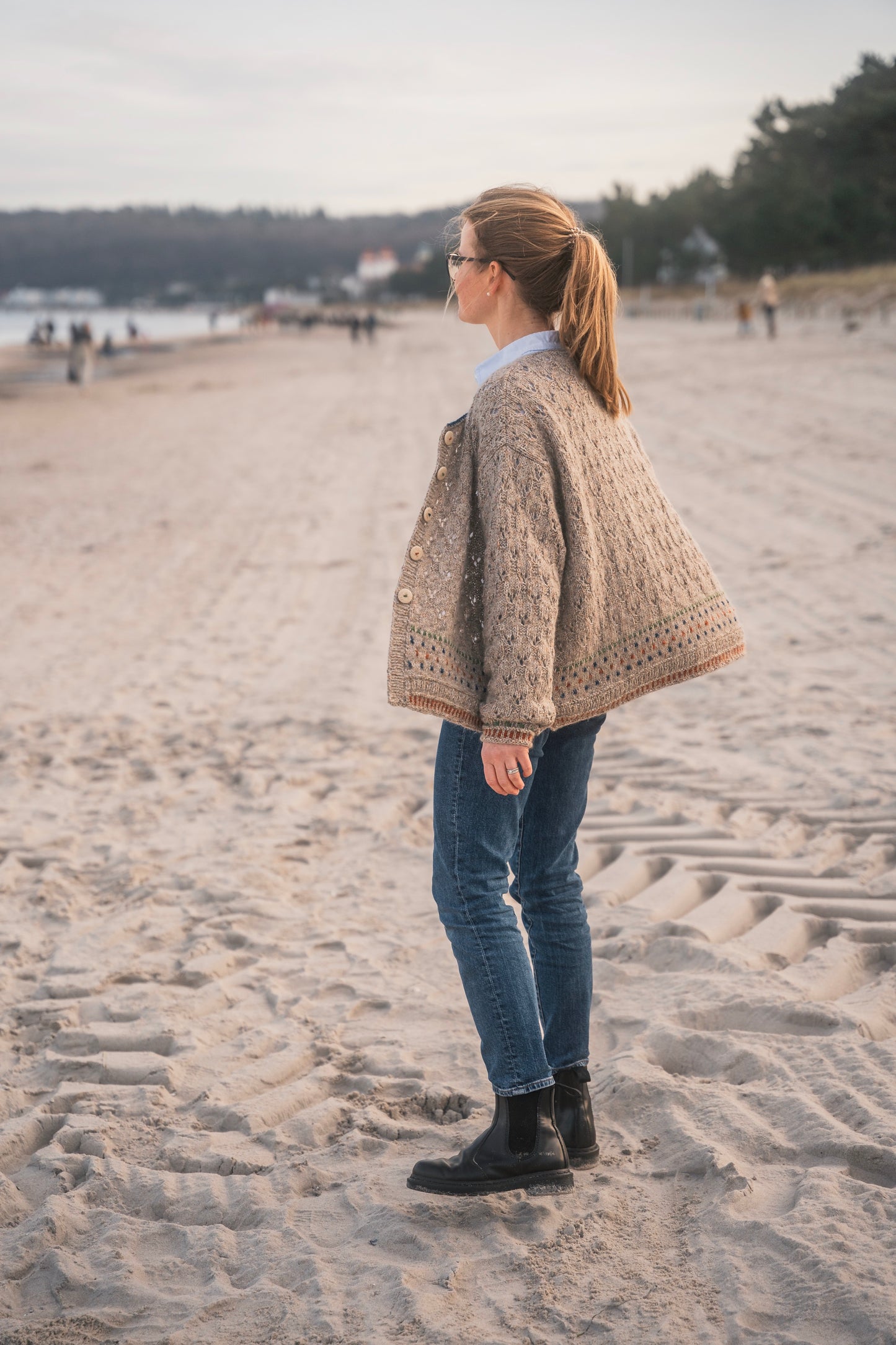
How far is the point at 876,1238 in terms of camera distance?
205 cm

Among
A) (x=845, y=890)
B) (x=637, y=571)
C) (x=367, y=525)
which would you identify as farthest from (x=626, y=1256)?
(x=367, y=525)

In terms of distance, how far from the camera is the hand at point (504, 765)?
78.5 inches

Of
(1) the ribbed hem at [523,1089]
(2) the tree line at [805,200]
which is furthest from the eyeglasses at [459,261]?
(2) the tree line at [805,200]

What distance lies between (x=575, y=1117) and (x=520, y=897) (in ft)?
1.59

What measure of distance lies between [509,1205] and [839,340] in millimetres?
24318

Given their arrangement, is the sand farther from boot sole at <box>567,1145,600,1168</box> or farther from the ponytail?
the ponytail

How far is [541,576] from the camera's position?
1.99 m

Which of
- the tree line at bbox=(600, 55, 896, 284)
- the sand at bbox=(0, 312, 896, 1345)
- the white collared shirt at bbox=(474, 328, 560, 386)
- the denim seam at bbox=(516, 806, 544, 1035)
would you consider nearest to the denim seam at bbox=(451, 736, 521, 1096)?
the denim seam at bbox=(516, 806, 544, 1035)

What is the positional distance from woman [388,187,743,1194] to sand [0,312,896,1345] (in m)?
0.28

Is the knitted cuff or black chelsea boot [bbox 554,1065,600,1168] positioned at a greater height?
the knitted cuff

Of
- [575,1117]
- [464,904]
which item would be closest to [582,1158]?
[575,1117]

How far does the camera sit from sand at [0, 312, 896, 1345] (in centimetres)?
204

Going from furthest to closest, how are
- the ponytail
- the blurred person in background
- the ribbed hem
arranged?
the blurred person in background < the ribbed hem < the ponytail

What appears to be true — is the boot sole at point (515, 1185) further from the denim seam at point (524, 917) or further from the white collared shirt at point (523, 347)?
the white collared shirt at point (523, 347)
